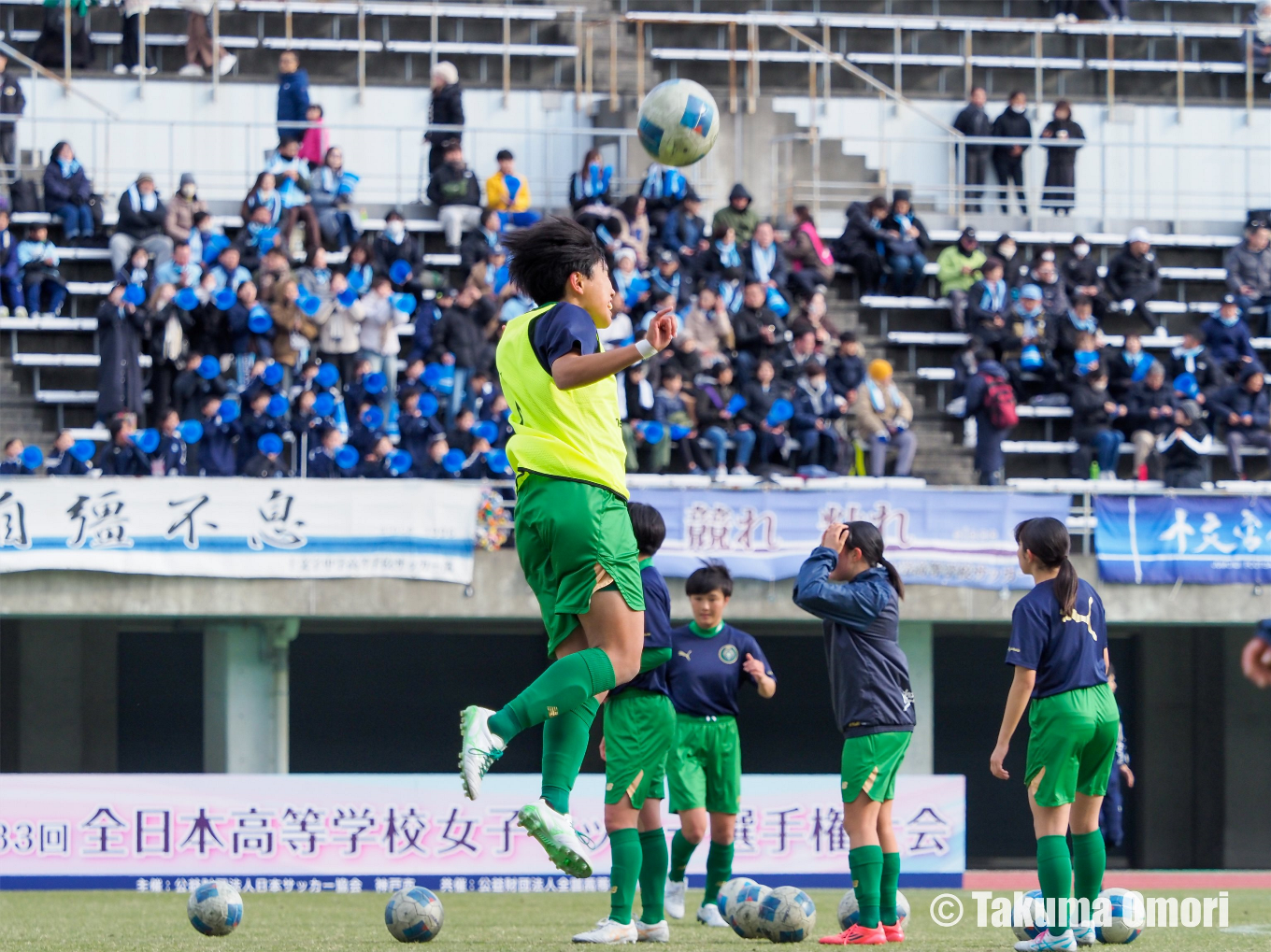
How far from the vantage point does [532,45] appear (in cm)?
2336

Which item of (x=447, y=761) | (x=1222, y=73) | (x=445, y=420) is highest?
(x=1222, y=73)

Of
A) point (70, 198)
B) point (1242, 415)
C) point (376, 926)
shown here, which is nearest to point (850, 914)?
point (376, 926)

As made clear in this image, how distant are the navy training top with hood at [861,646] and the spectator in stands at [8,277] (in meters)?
12.0

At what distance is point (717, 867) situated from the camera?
1002 cm

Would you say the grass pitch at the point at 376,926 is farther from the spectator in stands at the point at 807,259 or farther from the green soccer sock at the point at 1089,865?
the spectator in stands at the point at 807,259

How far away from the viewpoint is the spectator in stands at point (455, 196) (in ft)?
64.5

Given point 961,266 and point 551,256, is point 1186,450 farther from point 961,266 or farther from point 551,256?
point 551,256

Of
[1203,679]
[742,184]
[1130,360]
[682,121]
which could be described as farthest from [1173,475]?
[682,121]

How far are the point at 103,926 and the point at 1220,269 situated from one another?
1509cm

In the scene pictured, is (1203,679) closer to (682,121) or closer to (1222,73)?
(1222,73)

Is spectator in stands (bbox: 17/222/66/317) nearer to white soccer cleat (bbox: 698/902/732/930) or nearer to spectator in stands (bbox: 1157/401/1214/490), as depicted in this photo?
spectator in stands (bbox: 1157/401/1214/490)

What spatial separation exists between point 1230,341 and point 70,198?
443 inches

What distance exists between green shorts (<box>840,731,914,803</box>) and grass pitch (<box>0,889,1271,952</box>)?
632 millimetres

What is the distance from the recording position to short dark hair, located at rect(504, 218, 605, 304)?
6.64m
